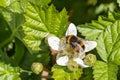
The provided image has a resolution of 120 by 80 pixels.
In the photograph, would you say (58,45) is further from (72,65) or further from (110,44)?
(110,44)

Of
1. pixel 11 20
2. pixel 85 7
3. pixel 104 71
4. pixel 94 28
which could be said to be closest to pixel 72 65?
pixel 104 71

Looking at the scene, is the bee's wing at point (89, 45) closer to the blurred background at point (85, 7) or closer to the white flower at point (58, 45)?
the white flower at point (58, 45)

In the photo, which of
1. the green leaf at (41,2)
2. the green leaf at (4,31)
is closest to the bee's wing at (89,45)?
the green leaf at (41,2)

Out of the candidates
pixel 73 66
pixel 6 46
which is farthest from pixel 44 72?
pixel 6 46

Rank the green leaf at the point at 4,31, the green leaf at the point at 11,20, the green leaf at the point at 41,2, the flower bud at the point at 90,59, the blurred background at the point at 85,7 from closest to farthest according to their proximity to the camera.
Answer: the flower bud at the point at 90,59 < the green leaf at the point at 41,2 < the green leaf at the point at 11,20 < the green leaf at the point at 4,31 < the blurred background at the point at 85,7

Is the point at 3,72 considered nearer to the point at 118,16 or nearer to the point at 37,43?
the point at 37,43

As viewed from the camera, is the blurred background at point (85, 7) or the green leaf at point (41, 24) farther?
the blurred background at point (85, 7)

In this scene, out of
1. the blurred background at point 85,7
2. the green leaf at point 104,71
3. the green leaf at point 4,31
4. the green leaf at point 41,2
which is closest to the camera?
the green leaf at point 104,71

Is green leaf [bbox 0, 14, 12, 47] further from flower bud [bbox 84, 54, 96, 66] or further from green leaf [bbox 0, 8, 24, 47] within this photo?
flower bud [bbox 84, 54, 96, 66]

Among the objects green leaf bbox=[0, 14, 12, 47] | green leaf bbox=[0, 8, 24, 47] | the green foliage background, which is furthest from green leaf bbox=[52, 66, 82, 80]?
green leaf bbox=[0, 14, 12, 47]
